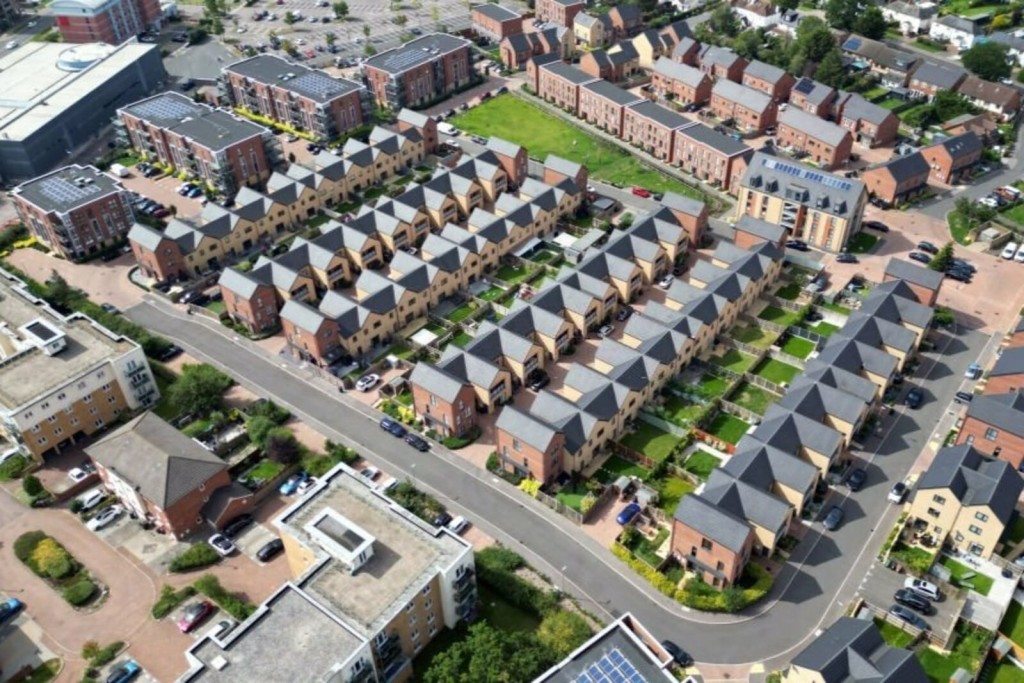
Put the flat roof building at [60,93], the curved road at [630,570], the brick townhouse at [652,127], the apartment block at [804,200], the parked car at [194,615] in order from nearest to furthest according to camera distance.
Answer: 1. the curved road at [630,570]
2. the parked car at [194,615]
3. the apartment block at [804,200]
4. the brick townhouse at [652,127]
5. the flat roof building at [60,93]

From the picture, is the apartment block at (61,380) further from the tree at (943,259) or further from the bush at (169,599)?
the tree at (943,259)

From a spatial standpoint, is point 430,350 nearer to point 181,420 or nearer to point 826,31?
point 181,420

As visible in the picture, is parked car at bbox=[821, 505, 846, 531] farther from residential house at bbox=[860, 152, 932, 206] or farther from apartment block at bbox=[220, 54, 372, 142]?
apartment block at bbox=[220, 54, 372, 142]

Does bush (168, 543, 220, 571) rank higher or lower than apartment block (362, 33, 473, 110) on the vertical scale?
lower

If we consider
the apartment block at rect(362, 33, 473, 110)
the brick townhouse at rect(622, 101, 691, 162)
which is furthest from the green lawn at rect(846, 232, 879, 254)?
the apartment block at rect(362, 33, 473, 110)

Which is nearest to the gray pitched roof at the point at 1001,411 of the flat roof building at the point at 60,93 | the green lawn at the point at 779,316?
the green lawn at the point at 779,316

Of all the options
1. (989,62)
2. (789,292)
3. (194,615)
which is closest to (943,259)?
(789,292)

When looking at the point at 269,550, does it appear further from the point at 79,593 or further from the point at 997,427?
the point at 997,427
